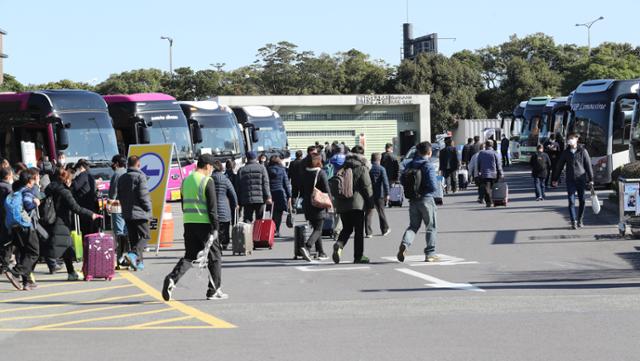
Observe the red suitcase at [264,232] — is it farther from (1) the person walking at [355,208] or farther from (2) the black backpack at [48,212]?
(2) the black backpack at [48,212]

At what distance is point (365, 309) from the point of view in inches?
454

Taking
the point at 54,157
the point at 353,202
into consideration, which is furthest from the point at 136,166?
the point at 54,157

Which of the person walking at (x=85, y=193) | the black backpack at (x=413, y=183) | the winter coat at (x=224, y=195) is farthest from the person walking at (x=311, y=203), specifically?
the person walking at (x=85, y=193)

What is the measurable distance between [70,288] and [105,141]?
15.9 m

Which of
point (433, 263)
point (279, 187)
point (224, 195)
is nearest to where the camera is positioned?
point (433, 263)

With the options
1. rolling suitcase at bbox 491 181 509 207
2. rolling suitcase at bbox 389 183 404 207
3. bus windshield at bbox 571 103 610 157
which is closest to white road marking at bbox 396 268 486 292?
rolling suitcase at bbox 491 181 509 207

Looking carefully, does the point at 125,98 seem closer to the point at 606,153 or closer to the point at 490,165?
the point at 490,165

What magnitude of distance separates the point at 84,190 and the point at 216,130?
20414 millimetres

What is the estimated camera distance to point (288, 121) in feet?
259

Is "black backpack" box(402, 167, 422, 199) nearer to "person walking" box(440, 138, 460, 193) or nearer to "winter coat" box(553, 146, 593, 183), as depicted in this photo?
"winter coat" box(553, 146, 593, 183)

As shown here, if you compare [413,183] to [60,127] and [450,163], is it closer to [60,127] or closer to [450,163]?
[60,127]

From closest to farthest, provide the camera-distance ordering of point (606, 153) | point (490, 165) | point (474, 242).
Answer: point (474, 242) < point (490, 165) < point (606, 153)

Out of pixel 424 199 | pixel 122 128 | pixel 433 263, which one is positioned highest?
pixel 122 128

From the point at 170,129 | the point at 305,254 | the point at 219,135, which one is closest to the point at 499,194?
the point at 170,129
